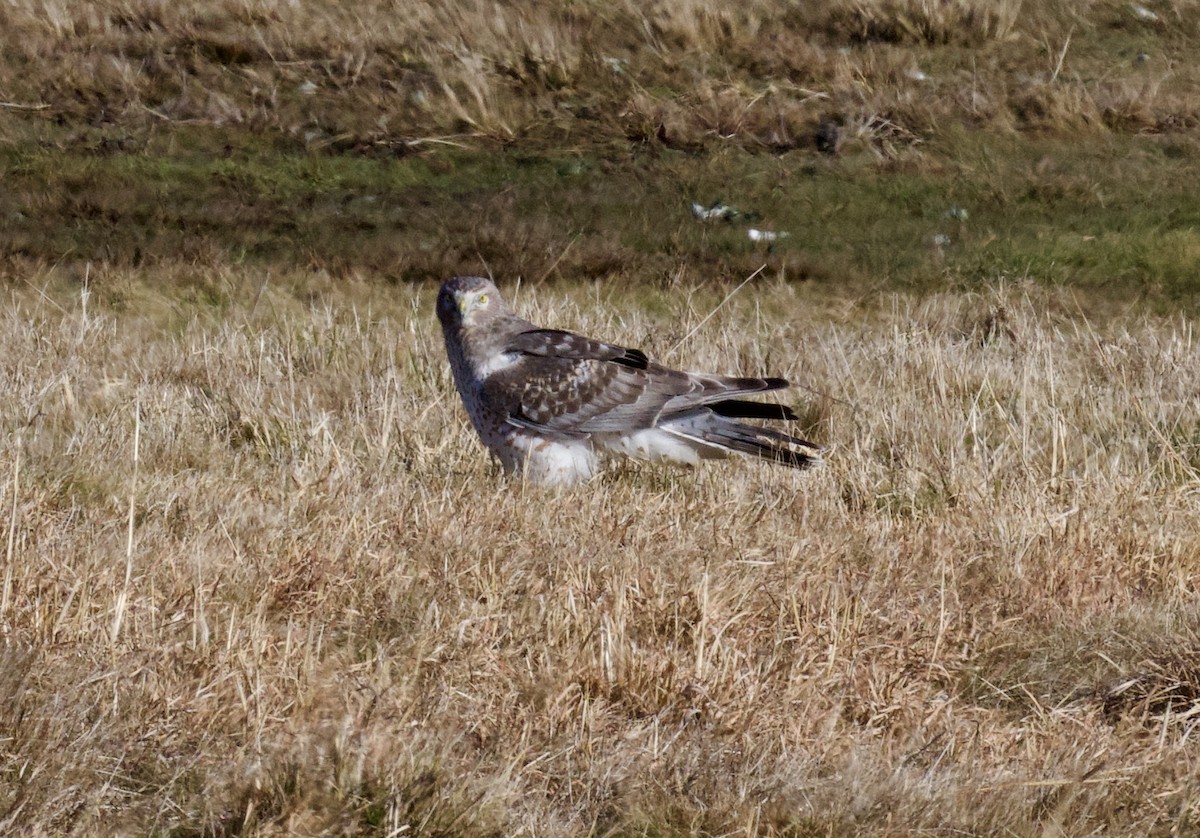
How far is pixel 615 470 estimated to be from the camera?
5.93 m

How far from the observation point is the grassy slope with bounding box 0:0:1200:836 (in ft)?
10.6

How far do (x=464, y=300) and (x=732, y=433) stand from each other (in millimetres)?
1124

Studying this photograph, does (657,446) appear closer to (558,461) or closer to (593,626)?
(558,461)

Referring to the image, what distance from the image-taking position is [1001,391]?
678 cm

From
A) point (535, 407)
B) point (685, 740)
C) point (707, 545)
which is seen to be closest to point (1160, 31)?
point (535, 407)

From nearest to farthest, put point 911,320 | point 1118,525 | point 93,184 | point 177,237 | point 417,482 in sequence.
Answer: point 1118,525
point 417,482
point 911,320
point 177,237
point 93,184

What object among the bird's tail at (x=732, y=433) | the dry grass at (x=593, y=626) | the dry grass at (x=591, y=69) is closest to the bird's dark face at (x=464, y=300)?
the dry grass at (x=593, y=626)

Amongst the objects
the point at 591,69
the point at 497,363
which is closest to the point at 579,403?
the point at 497,363

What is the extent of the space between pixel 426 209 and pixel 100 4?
14.7 feet

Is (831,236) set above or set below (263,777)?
below

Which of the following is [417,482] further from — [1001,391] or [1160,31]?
[1160,31]

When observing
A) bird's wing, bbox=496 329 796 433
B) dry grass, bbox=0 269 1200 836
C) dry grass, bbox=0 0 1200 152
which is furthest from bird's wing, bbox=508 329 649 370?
dry grass, bbox=0 0 1200 152

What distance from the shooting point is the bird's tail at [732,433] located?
5739 mm

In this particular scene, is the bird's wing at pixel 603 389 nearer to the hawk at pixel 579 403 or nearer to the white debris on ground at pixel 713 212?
the hawk at pixel 579 403
